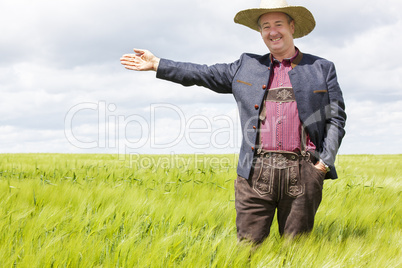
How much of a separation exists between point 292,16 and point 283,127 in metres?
0.89

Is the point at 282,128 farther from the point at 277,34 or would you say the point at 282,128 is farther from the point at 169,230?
the point at 169,230

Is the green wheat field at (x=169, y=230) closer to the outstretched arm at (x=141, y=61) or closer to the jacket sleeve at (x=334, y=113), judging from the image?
the jacket sleeve at (x=334, y=113)

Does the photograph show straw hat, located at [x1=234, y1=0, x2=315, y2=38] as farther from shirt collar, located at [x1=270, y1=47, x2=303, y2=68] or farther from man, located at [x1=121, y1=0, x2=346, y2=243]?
shirt collar, located at [x1=270, y1=47, x2=303, y2=68]

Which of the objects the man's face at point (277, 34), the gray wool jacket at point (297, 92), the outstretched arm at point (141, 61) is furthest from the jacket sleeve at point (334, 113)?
the outstretched arm at point (141, 61)


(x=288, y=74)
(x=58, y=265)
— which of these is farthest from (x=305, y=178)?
(x=58, y=265)

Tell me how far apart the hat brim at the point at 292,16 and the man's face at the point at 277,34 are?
51 millimetres

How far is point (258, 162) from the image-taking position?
2.72 m

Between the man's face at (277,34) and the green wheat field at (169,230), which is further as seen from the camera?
the man's face at (277,34)

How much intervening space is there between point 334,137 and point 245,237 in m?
1.01

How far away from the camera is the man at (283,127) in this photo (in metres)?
2.68

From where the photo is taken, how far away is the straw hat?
9.01ft

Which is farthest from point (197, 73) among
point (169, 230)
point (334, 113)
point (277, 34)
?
point (169, 230)

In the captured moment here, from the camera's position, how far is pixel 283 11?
Result: 2801 millimetres

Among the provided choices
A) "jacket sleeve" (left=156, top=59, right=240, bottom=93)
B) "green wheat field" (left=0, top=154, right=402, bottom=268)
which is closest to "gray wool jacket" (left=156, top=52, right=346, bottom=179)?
"jacket sleeve" (left=156, top=59, right=240, bottom=93)
